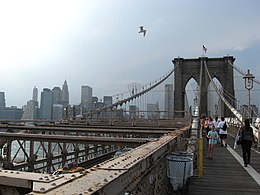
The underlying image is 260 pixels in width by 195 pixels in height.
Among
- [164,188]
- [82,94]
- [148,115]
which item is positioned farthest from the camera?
[82,94]

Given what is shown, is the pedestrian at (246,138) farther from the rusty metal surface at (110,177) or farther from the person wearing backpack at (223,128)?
the rusty metal surface at (110,177)

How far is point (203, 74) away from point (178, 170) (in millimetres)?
48279

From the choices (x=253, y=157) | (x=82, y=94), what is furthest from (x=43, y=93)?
(x=253, y=157)

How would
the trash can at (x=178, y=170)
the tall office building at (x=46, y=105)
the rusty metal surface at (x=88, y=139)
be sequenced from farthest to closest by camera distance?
the tall office building at (x=46, y=105), the rusty metal surface at (x=88, y=139), the trash can at (x=178, y=170)

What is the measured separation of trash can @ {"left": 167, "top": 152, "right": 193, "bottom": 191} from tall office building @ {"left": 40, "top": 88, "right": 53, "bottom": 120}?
93.6ft

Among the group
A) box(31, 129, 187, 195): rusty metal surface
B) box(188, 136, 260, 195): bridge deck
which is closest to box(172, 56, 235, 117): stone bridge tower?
box(188, 136, 260, 195): bridge deck

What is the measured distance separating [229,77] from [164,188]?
4854cm

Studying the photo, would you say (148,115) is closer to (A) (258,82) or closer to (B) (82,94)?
(A) (258,82)

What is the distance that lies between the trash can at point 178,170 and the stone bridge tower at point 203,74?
44.4 metres

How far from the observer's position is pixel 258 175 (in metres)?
6.53

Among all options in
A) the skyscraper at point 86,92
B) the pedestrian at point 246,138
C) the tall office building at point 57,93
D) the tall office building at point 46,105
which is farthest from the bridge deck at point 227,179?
the skyscraper at point 86,92

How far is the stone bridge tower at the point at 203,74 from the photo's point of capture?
161 ft

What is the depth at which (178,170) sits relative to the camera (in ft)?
14.1

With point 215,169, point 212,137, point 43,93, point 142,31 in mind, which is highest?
point 142,31
